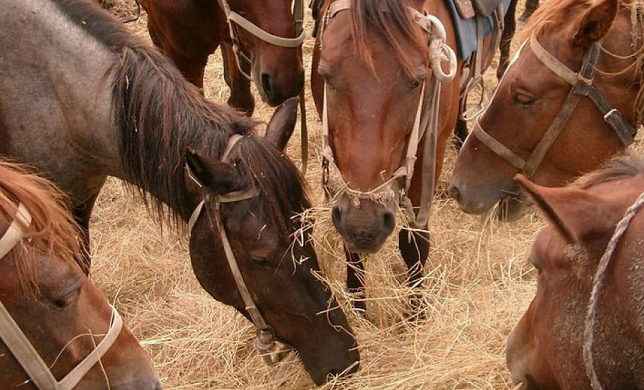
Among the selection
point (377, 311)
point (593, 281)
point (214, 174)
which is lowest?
point (377, 311)

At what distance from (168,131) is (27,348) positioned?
1.07 metres

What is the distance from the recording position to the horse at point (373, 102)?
289 cm

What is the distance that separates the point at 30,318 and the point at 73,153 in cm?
130

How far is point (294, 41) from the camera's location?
3842 mm

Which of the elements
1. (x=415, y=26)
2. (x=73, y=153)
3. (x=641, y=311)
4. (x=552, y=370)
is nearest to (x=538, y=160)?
(x=415, y=26)

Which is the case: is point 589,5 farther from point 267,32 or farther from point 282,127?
point 267,32

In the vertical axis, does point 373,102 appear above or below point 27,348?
above

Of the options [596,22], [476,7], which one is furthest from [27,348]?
[476,7]

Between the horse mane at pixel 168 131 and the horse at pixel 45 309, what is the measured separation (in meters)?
0.74

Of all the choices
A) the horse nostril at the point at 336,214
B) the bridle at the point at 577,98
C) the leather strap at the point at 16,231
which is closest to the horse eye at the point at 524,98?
the bridle at the point at 577,98

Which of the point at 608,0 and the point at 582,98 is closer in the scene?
the point at 608,0

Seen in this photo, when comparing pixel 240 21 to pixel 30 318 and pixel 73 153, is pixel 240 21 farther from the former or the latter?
pixel 30 318

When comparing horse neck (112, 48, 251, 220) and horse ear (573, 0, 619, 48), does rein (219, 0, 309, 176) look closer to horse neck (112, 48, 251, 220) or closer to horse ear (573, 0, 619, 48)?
horse neck (112, 48, 251, 220)

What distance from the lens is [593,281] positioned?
1.74m
